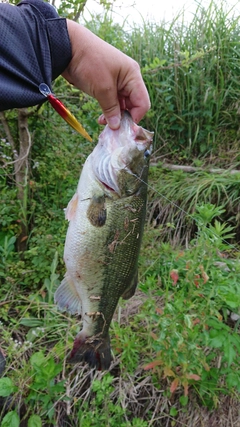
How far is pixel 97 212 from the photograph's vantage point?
174 centimetres

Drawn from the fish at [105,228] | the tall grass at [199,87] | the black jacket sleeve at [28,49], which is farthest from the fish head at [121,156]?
the tall grass at [199,87]

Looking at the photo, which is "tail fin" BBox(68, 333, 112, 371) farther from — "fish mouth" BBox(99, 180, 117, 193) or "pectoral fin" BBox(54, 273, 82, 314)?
"fish mouth" BBox(99, 180, 117, 193)

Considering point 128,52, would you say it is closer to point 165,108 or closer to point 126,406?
point 165,108

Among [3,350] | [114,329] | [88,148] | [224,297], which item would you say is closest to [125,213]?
[224,297]

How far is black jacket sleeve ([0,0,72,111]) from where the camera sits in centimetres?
144

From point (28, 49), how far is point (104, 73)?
0.30 m

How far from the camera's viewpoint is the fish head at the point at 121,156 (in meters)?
1.77

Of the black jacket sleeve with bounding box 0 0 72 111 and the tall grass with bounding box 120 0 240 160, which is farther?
the tall grass with bounding box 120 0 240 160

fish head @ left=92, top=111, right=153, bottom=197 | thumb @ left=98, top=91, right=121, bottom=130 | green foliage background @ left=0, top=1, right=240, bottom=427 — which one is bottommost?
green foliage background @ left=0, top=1, right=240, bottom=427

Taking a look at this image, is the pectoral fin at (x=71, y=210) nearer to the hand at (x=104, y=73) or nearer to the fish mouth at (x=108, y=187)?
the fish mouth at (x=108, y=187)

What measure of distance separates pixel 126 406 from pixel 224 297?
0.84m

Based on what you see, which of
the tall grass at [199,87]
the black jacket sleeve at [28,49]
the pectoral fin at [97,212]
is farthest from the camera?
the tall grass at [199,87]

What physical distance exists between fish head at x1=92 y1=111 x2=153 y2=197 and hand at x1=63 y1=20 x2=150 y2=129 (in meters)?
0.07

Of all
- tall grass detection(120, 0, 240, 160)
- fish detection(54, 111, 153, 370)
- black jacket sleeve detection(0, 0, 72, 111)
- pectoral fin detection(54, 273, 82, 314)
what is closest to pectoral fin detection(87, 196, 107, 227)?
fish detection(54, 111, 153, 370)
